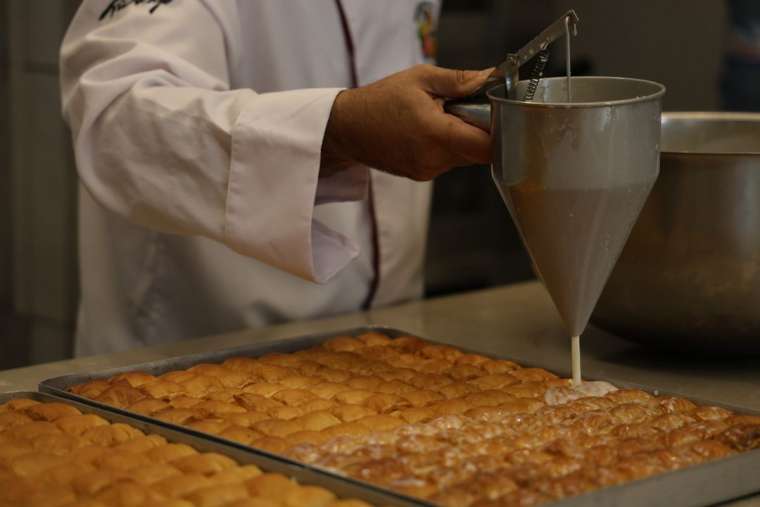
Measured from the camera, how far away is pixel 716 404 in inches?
47.9

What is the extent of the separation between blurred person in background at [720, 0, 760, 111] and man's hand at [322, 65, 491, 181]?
2.25 meters

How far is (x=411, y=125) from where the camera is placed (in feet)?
4.16

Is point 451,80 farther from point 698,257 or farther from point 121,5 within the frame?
point 121,5

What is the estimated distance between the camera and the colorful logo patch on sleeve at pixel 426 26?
183 cm

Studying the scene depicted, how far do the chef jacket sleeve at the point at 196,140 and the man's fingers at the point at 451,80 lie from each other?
5.6 inches

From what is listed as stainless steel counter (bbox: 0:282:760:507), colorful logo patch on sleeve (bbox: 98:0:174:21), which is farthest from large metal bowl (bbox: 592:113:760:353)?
colorful logo patch on sleeve (bbox: 98:0:174:21)

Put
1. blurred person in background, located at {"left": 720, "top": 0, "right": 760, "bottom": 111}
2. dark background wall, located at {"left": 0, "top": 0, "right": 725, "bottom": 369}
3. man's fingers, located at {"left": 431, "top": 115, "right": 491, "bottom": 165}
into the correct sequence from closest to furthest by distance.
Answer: man's fingers, located at {"left": 431, "top": 115, "right": 491, "bottom": 165}, dark background wall, located at {"left": 0, "top": 0, "right": 725, "bottom": 369}, blurred person in background, located at {"left": 720, "top": 0, "right": 760, "bottom": 111}

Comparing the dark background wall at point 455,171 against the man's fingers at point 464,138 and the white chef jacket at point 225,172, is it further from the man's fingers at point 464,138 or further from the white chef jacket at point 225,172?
the man's fingers at point 464,138

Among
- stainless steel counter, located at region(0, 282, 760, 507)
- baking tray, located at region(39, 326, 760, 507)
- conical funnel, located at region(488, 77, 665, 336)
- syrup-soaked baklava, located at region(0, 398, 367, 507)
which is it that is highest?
conical funnel, located at region(488, 77, 665, 336)

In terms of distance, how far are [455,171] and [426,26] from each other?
1776mm

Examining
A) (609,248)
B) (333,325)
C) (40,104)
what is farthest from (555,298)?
(40,104)

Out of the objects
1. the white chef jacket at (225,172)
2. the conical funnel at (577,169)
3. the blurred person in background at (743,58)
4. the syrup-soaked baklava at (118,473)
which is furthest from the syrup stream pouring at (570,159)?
the blurred person in background at (743,58)

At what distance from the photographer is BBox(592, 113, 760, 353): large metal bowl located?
4.35ft

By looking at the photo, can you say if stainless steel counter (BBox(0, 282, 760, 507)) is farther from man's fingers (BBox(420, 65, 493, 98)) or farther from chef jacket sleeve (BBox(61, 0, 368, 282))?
man's fingers (BBox(420, 65, 493, 98))
